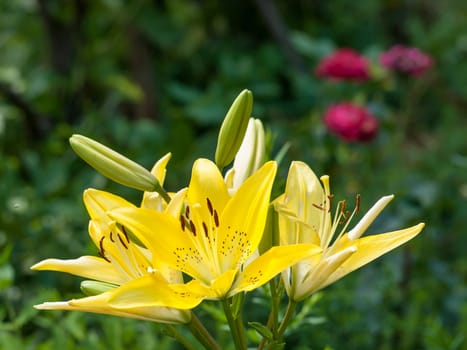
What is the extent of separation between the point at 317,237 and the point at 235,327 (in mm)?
111

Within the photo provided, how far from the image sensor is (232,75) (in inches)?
93.0

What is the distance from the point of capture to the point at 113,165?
0.75m

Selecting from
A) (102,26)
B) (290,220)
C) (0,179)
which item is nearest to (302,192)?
(290,220)

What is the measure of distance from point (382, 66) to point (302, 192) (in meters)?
1.61

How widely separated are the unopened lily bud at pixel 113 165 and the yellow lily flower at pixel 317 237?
0.41 ft

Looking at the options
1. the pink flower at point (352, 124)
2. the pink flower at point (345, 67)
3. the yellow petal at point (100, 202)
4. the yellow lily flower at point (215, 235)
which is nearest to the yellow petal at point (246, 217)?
the yellow lily flower at point (215, 235)

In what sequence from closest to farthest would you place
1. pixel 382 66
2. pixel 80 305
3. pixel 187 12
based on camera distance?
pixel 80 305, pixel 382 66, pixel 187 12

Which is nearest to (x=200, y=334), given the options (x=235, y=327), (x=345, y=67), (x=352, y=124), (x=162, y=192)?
(x=235, y=327)

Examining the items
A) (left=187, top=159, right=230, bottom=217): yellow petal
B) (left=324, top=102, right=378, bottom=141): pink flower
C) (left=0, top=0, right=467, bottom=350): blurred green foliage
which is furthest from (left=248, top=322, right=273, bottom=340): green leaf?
(left=324, top=102, right=378, bottom=141): pink flower

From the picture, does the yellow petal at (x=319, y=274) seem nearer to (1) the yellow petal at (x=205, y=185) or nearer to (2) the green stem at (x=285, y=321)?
(2) the green stem at (x=285, y=321)

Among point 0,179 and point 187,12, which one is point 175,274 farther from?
point 187,12

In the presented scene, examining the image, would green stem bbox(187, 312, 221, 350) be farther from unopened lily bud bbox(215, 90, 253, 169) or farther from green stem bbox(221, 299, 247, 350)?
unopened lily bud bbox(215, 90, 253, 169)

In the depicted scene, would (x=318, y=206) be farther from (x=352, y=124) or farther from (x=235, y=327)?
(x=352, y=124)

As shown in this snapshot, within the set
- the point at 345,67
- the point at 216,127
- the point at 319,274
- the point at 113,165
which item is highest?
the point at 113,165
